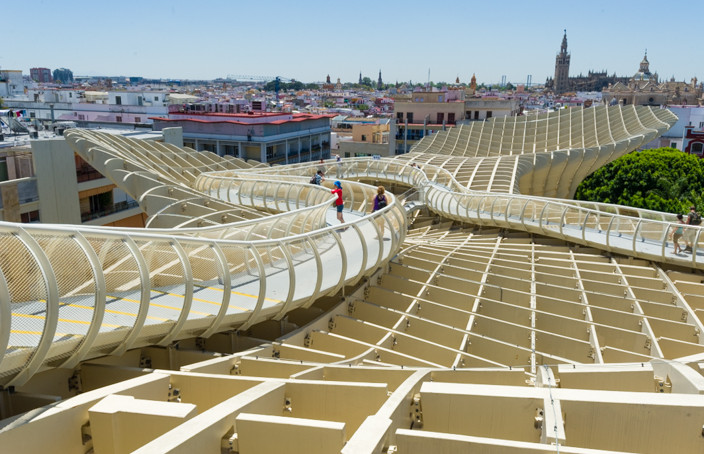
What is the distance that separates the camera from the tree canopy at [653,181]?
34.2 metres

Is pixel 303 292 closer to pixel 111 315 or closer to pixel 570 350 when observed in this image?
pixel 111 315

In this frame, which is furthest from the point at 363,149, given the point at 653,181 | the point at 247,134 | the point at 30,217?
the point at 30,217

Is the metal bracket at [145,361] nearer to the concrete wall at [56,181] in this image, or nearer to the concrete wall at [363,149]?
the concrete wall at [56,181]

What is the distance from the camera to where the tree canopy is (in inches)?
1345

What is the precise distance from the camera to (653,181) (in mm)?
36406

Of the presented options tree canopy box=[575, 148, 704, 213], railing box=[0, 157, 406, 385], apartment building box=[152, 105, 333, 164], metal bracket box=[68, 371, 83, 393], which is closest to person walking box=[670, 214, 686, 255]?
railing box=[0, 157, 406, 385]

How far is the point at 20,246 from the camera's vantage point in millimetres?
6750

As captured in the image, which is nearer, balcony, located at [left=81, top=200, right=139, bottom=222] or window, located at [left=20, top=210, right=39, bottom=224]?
window, located at [left=20, top=210, right=39, bottom=224]

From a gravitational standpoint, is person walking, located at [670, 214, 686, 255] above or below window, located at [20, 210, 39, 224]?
above

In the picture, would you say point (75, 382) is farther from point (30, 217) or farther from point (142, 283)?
point (30, 217)

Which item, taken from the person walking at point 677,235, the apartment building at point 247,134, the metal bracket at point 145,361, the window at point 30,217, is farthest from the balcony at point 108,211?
the person walking at point 677,235

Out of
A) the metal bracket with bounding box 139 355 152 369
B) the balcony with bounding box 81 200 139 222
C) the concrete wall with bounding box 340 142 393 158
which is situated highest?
the metal bracket with bounding box 139 355 152 369

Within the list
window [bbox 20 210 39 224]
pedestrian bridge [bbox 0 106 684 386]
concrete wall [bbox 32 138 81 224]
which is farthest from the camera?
concrete wall [bbox 32 138 81 224]

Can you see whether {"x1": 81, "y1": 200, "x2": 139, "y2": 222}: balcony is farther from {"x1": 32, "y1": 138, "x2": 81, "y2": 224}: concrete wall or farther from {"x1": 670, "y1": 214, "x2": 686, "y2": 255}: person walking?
{"x1": 670, "y1": 214, "x2": 686, "y2": 255}: person walking
